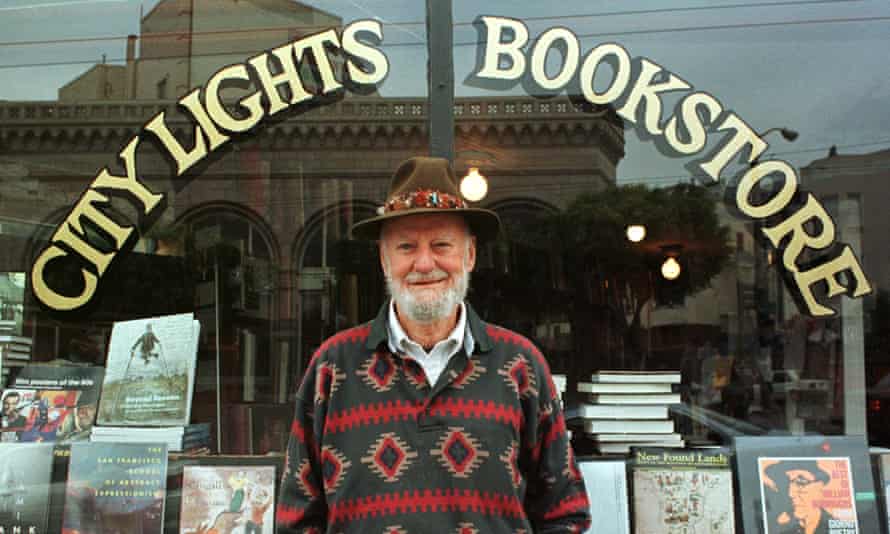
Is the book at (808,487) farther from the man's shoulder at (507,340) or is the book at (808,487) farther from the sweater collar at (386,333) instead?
the sweater collar at (386,333)

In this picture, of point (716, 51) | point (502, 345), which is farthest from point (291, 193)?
point (502, 345)

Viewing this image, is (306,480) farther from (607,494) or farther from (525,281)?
(525,281)

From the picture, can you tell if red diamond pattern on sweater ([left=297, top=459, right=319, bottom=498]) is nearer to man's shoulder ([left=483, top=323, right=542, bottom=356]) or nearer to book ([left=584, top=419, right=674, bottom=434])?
man's shoulder ([left=483, top=323, right=542, bottom=356])

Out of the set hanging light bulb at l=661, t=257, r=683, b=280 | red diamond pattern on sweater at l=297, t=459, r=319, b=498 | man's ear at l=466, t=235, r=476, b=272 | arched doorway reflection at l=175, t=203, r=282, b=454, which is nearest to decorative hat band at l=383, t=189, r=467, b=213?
man's ear at l=466, t=235, r=476, b=272

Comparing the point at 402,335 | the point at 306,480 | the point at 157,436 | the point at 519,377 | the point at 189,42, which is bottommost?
the point at 306,480

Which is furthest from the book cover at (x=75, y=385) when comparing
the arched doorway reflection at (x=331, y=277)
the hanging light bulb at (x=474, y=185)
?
the hanging light bulb at (x=474, y=185)

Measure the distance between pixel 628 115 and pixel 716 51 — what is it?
561 mm

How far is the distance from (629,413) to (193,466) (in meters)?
1.62

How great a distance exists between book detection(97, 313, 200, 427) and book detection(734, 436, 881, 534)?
2.07 meters

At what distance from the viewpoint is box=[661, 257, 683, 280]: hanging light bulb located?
426 centimetres

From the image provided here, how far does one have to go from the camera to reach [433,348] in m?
1.87

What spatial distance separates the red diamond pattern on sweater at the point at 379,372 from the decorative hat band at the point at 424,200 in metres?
0.35

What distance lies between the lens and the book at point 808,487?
2.60 m

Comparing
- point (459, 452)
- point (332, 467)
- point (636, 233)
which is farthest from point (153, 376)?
point (636, 233)
